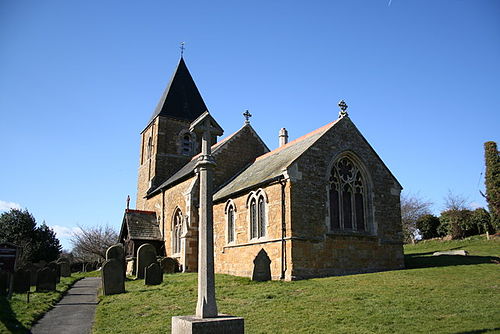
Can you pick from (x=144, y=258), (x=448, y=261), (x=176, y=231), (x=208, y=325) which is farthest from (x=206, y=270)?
(x=176, y=231)

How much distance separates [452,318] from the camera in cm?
776

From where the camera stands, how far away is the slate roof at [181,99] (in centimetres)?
3306

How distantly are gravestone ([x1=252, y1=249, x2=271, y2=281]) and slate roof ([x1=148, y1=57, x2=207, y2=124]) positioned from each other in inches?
795

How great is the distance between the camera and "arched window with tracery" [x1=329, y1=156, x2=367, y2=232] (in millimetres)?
17000

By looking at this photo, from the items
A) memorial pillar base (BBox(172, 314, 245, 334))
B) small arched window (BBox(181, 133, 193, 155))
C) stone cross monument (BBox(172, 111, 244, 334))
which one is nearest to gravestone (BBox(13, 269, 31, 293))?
stone cross monument (BBox(172, 111, 244, 334))

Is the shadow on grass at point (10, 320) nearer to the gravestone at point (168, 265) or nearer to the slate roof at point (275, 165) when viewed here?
the gravestone at point (168, 265)

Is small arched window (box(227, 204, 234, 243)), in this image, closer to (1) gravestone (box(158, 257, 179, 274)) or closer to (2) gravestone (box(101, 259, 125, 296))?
(1) gravestone (box(158, 257, 179, 274))

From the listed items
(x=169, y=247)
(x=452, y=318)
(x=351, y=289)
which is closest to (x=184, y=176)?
(x=169, y=247)

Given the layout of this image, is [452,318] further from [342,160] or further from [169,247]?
[169,247]

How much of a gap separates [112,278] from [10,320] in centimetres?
469

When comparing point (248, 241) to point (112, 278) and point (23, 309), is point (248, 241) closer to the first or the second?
point (112, 278)

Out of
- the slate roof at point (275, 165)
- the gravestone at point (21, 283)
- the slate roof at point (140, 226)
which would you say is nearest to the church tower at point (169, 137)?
the slate roof at point (140, 226)

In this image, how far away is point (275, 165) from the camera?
717 inches

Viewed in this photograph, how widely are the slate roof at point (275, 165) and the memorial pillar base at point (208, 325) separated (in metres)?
9.91
